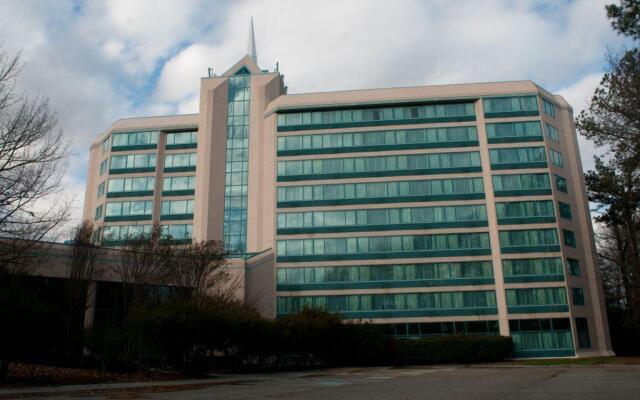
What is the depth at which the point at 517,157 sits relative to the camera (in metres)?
57.8

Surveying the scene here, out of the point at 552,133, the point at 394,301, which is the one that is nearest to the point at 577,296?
the point at 552,133

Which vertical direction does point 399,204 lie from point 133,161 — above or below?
below

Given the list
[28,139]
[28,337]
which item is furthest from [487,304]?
[28,139]

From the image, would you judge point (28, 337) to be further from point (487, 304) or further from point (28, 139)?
point (487, 304)

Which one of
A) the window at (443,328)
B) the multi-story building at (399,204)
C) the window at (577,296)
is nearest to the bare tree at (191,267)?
the multi-story building at (399,204)

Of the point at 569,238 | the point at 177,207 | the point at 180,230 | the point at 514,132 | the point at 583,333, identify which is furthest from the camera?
the point at 177,207

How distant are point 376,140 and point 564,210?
67.1ft

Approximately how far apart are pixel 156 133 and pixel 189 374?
146 feet

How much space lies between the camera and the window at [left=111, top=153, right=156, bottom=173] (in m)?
65.1

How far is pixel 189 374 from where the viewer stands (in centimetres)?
2633

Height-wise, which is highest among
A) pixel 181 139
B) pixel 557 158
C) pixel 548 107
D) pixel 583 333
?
pixel 548 107

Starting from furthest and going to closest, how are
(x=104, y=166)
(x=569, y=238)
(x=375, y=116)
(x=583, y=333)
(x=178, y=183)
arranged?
1. (x=104, y=166)
2. (x=178, y=183)
3. (x=375, y=116)
4. (x=569, y=238)
5. (x=583, y=333)

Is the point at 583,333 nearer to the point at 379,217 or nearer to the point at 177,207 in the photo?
the point at 379,217

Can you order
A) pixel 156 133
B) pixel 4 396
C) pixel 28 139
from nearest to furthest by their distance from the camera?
pixel 4 396 < pixel 28 139 < pixel 156 133
